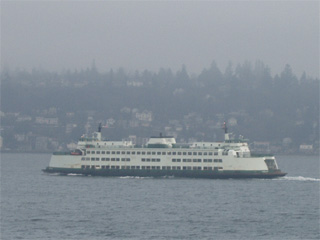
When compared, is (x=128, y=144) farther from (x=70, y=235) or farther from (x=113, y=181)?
(x=70, y=235)

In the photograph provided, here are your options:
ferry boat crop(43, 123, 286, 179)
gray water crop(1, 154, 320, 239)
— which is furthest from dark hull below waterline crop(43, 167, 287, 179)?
gray water crop(1, 154, 320, 239)

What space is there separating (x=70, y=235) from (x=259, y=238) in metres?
11.9

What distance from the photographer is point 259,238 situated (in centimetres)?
5256

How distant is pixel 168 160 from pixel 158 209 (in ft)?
88.8

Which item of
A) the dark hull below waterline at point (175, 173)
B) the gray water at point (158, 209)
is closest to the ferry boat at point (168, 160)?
the dark hull below waterline at point (175, 173)

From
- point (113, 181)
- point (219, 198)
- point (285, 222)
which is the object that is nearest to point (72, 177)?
point (113, 181)

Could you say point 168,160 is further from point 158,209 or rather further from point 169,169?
point 158,209

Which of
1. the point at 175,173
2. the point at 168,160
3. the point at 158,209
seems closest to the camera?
the point at 158,209

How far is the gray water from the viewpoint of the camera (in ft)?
178

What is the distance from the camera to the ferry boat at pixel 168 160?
9000cm

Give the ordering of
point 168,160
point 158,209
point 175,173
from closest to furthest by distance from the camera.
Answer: point 158,209 < point 175,173 < point 168,160

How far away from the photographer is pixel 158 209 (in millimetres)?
64938

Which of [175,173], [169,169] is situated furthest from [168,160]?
[175,173]

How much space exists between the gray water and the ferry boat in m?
1.59
